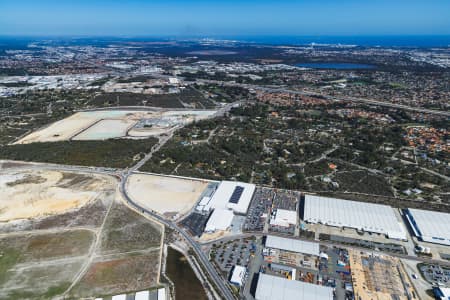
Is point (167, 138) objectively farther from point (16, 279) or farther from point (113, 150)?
point (16, 279)

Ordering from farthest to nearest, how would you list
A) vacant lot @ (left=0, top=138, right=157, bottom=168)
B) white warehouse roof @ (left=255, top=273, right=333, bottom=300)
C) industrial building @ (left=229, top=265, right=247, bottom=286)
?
vacant lot @ (left=0, top=138, right=157, bottom=168) → industrial building @ (left=229, top=265, right=247, bottom=286) → white warehouse roof @ (left=255, top=273, right=333, bottom=300)

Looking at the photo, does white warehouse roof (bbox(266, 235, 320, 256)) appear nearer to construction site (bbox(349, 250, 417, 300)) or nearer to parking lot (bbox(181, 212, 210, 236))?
construction site (bbox(349, 250, 417, 300))

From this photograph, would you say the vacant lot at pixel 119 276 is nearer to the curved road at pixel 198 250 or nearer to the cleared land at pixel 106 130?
the curved road at pixel 198 250

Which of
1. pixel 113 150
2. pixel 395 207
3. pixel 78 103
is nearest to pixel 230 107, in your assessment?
pixel 113 150

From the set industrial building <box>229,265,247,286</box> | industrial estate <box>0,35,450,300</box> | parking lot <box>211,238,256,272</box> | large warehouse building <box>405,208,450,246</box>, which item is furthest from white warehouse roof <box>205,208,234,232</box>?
large warehouse building <box>405,208,450,246</box>

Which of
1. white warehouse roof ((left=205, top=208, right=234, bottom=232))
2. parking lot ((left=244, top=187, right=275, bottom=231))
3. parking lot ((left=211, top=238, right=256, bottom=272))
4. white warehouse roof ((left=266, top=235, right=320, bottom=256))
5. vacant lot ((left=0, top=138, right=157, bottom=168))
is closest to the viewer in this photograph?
parking lot ((left=211, top=238, right=256, bottom=272))

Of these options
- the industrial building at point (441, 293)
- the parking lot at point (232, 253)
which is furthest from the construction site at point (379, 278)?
the parking lot at point (232, 253)
